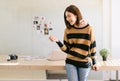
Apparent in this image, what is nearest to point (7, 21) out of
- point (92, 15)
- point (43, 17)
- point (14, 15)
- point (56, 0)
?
point (14, 15)

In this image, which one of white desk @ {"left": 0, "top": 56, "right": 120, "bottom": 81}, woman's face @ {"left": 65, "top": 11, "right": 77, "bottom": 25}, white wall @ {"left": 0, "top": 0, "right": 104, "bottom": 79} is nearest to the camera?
woman's face @ {"left": 65, "top": 11, "right": 77, "bottom": 25}

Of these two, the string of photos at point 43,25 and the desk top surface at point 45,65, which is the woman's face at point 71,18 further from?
the string of photos at point 43,25

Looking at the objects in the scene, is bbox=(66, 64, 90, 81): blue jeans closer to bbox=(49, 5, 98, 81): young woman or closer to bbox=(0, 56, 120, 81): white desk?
bbox=(49, 5, 98, 81): young woman

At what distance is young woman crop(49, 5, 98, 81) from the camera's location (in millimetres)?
2490

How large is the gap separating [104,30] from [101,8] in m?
0.37

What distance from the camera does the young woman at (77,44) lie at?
2490mm

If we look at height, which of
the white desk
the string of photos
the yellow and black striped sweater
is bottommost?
the white desk

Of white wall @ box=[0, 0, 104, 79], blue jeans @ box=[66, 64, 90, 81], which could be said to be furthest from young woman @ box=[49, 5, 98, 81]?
white wall @ box=[0, 0, 104, 79]

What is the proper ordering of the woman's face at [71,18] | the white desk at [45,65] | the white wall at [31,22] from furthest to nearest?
the white wall at [31,22] → the white desk at [45,65] → the woman's face at [71,18]

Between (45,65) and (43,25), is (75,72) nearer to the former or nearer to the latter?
(45,65)

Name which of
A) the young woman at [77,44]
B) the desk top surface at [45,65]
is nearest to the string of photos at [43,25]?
the desk top surface at [45,65]

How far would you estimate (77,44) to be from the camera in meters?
2.49

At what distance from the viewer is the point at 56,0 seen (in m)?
4.27

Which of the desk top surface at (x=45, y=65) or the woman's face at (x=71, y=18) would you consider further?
the desk top surface at (x=45, y=65)
